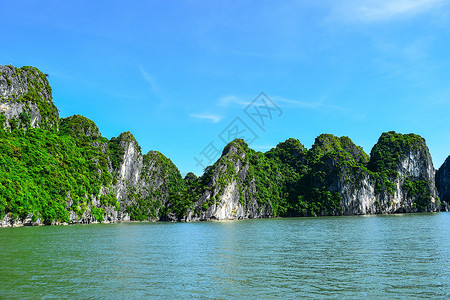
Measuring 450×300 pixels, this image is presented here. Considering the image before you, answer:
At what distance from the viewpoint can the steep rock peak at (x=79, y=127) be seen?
138m

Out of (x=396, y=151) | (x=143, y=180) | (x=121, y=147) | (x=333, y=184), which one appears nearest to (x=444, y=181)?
(x=396, y=151)

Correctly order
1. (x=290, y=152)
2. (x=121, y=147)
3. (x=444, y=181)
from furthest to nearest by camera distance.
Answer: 1. (x=444, y=181)
2. (x=290, y=152)
3. (x=121, y=147)

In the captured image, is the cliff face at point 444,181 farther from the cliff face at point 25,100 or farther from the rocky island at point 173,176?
the cliff face at point 25,100

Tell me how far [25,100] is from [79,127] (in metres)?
38.8

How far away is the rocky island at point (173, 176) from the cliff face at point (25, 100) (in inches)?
15.0

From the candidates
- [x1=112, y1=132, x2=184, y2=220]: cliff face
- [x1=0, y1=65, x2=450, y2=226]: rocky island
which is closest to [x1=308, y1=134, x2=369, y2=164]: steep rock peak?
[x1=0, y1=65, x2=450, y2=226]: rocky island

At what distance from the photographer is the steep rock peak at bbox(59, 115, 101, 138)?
13775 centimetres

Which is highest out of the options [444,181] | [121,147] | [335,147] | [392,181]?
[335,147]

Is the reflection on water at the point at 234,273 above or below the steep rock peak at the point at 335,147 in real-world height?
below

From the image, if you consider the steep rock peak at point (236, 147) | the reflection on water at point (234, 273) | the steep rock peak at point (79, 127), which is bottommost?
the reflection on water at point (234, 273)

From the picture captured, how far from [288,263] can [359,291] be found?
7.33 metres

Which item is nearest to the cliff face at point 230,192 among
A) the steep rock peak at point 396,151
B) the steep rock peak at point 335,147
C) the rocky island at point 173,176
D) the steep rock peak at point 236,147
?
the steep rock peak at point 236,147

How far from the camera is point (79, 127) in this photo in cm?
14188

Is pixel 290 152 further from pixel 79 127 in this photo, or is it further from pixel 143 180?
pixel 79 127
